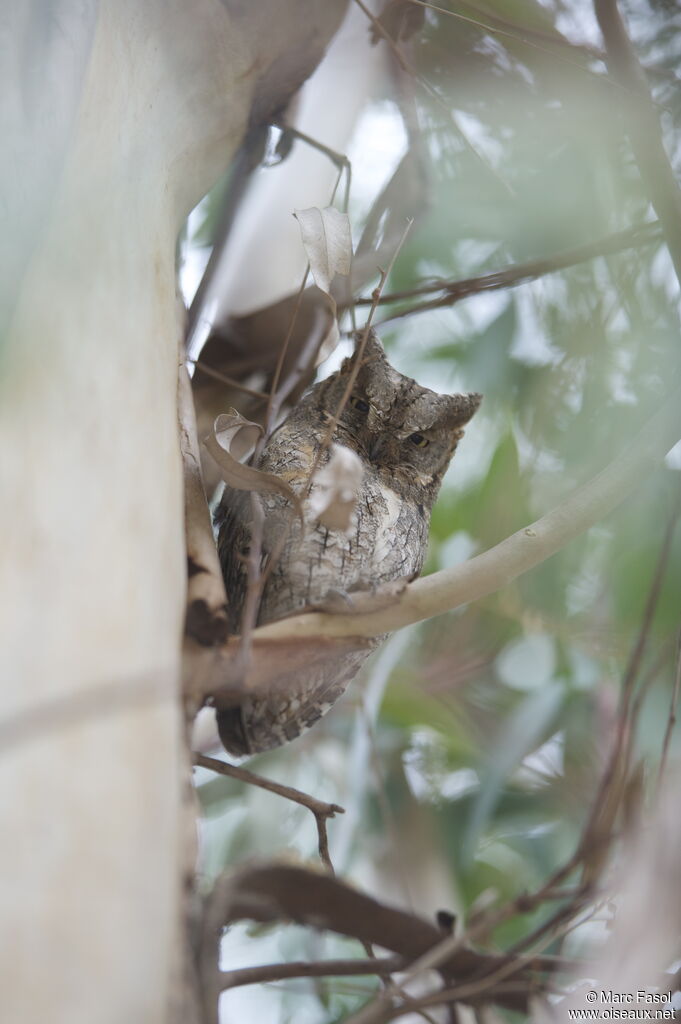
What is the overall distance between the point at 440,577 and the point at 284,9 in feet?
3.93

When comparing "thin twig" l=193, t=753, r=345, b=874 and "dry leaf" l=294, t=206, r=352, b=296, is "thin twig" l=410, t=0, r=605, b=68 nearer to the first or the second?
"dry leaf" l=294, t=206, r=352, b=296

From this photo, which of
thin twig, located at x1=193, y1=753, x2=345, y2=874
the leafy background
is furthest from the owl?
the leafy background

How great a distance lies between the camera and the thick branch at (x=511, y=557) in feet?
3.95

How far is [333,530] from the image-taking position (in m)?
1.36

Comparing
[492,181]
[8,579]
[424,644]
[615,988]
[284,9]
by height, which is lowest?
[615,988]

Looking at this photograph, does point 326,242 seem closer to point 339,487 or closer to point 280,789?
point 339,487

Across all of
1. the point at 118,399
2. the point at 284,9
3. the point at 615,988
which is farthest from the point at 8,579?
the point at 284,9

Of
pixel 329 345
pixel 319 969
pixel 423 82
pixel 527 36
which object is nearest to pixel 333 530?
pixel 329 345

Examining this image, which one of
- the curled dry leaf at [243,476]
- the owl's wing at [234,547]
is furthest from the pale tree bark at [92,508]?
the owl's wing at [234,547]

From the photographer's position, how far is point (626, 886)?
95 centimetres

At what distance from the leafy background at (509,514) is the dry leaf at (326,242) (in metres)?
0.64

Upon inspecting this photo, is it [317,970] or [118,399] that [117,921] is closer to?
[317,970]

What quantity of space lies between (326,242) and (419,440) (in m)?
0.59

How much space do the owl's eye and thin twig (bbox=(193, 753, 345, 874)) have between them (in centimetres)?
79
